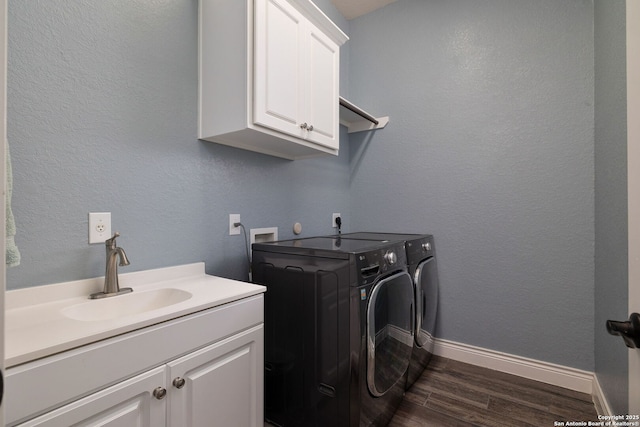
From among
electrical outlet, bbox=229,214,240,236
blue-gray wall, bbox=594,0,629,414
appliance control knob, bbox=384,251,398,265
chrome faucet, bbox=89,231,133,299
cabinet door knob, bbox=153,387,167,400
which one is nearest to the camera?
cabinet door knob, bbox=153,387,167,400

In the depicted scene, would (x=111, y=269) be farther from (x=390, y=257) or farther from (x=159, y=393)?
(x=390, y=257)

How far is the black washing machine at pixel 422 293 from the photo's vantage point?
183 cm

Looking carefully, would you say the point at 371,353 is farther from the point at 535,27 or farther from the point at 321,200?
the point at 535,27

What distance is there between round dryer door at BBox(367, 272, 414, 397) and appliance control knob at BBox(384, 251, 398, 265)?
77mm

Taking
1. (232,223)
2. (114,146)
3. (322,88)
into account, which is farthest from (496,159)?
(114,146)

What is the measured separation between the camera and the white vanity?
0.66 metres

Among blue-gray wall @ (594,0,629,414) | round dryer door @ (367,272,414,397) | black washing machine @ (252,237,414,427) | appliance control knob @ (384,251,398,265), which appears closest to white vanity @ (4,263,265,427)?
black washing machine @ (252,237,414,427)


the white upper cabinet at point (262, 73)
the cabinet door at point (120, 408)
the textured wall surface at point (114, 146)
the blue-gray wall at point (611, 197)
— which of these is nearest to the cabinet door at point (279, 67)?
the white upper cabinet at point (262, 73)

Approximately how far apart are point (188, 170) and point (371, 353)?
1255 mm

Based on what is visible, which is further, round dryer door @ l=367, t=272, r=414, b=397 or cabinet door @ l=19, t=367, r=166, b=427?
round dryer door @ l=367, t=272, r=414, b=397

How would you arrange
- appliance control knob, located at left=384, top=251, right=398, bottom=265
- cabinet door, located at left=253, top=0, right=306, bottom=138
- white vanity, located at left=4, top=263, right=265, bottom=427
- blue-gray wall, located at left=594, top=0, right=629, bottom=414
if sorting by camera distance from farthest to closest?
appliance control knob, located at left=384, top=251, right=398, bottom=265, cabinet door, located at left=253, top=0, right=306, bottom=138, blue-gray wall, located at left=594, top=0, right=629, bottom=414, white vanity, located at left=4, top=263, right=265, bottom=427

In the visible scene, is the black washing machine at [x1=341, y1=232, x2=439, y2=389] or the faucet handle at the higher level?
the faucet handle

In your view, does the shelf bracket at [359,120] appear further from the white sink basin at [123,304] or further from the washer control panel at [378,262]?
the white sink basin at [123,304]

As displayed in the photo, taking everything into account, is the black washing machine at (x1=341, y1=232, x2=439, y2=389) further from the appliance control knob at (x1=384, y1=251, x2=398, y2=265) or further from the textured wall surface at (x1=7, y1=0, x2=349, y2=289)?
the textured wall surface at (x1=7, y1=0, x2=349, y2=289)
